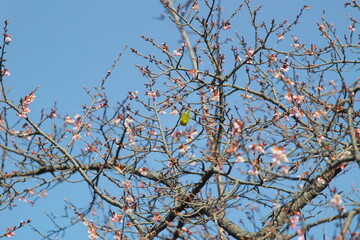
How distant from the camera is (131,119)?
6.46 m

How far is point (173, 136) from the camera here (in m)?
6.72

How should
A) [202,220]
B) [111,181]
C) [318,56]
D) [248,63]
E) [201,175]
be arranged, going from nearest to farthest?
[202,220] → [201,175] → [111,181] → [248,63] → [318,56]

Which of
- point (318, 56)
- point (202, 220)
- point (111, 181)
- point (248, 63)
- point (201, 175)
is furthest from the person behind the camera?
point (318, 56)

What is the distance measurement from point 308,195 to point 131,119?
2.78 meters

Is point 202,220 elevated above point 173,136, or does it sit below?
below

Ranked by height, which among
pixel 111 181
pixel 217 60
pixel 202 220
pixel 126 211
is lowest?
pixel 202 220

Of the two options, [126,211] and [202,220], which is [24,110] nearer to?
[126,211]

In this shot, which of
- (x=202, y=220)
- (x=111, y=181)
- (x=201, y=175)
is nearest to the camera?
(x=202, y=220)

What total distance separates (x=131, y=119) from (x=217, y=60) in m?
1.55

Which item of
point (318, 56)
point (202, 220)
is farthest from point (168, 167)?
point (318, 56)

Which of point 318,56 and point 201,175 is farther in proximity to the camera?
point 318,56

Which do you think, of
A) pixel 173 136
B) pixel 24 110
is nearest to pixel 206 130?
pixel 173 136

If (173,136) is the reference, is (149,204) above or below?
below

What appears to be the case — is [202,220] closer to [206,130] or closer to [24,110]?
[206,130]
